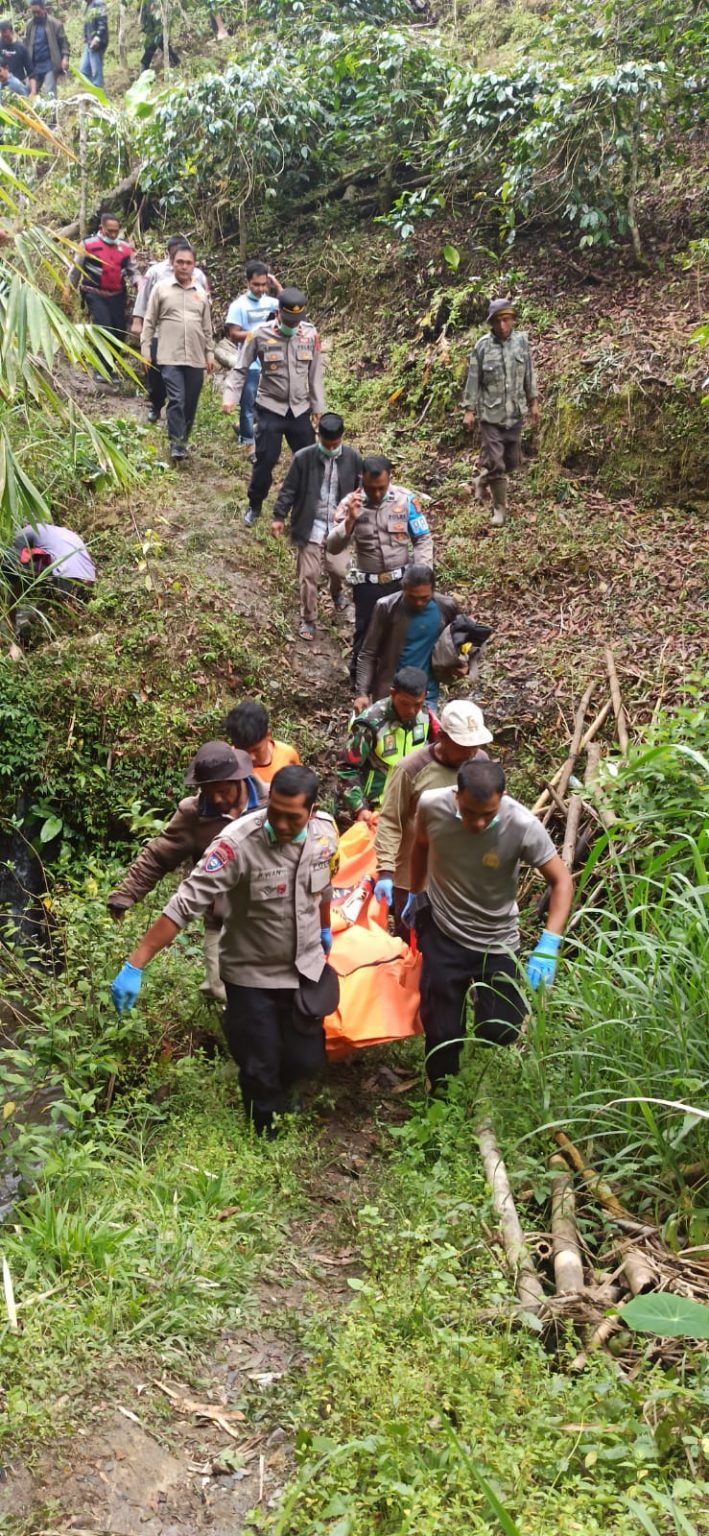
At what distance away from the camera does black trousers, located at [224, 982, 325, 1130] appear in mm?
4691

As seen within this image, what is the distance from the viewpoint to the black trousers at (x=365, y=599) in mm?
7820

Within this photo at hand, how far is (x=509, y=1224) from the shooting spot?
3811 mm

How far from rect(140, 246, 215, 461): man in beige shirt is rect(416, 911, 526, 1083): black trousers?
22.6 ft

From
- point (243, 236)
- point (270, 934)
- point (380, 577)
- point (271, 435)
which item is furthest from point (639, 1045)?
point (243, 236)

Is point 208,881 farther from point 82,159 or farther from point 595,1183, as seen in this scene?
point 82,159

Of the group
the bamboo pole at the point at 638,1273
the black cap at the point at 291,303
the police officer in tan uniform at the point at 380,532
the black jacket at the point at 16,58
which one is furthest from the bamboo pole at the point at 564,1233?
the black jacket at the point at 16,58

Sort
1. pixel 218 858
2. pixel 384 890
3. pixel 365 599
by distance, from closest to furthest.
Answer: pixel 218 858 < pixel 384 890 < pixel 365 599

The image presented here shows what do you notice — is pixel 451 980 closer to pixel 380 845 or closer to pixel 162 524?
pixel 380 845

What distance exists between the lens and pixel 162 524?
9.50 meters

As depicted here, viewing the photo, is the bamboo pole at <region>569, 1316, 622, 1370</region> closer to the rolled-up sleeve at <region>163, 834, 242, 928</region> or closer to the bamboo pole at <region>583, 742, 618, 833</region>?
the rolled-up sleeve at <region>163, 834, 242, 928</region>

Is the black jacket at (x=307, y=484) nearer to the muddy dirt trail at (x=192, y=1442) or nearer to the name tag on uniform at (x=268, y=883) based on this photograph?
the name tag on uniform at (x=268, y=883)

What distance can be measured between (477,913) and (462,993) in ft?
1.19

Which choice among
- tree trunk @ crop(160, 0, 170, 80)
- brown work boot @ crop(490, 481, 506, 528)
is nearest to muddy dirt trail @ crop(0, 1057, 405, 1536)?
brown work boot @ crop(490, 481, 506, 528)

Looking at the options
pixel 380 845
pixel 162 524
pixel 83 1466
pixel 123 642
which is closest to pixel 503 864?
pixel 380 845
